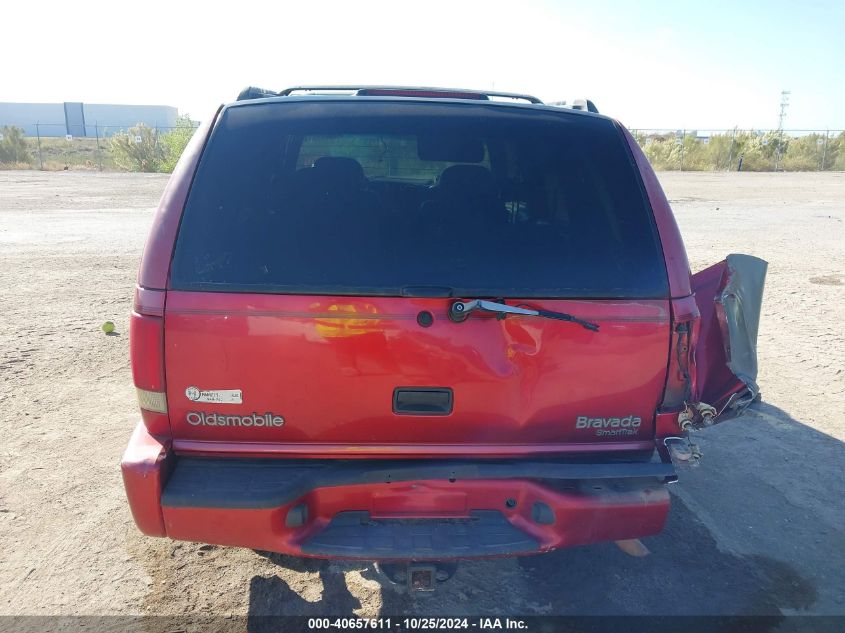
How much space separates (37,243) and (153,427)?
11266 mm

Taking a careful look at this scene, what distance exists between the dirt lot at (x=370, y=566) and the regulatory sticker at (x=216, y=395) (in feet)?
3.49

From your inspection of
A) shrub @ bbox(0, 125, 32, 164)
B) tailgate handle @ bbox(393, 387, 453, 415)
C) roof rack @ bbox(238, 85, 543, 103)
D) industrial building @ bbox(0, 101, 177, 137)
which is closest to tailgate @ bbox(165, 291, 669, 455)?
tailgate handle @ bbox(393, 387, 453, 415)

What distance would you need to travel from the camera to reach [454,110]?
2676mm

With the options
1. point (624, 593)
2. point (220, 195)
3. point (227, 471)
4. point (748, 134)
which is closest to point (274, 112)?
point (220, 195)

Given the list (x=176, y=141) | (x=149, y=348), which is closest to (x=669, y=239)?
(x=149, y=348)

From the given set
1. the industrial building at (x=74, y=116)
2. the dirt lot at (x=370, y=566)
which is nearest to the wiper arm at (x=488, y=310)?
the dirt lot at (x=370, y=566)

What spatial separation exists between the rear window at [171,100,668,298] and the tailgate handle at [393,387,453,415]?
38 cm

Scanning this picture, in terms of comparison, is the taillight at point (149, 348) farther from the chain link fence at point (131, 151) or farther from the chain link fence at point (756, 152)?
the chain link fence at point (756, 152)

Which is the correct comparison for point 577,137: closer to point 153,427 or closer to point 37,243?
point 153,427

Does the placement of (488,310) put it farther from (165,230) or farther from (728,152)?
(728,152)

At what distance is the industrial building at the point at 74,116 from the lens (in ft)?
245

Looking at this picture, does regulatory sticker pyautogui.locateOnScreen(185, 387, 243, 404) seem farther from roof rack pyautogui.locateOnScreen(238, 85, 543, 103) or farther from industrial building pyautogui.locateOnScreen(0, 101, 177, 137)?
industrial building pyautogui.locateOnScreen(0, 101, 177, 137)

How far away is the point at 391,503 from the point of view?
7.81 ft

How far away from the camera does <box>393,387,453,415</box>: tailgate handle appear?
92.4 inches
